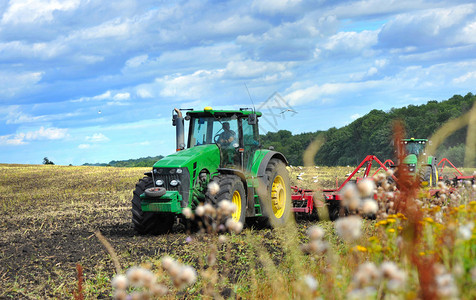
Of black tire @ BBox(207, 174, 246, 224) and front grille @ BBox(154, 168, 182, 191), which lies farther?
front grille @ BBox(154, 168, 182, 191)

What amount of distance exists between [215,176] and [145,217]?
1463 millimetres

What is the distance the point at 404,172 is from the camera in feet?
9.16

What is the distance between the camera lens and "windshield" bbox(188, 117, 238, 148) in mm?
10055

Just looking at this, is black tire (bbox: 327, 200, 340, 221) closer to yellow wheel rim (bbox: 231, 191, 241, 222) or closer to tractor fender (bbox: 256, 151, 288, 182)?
tractor fender (bbox: 256, 151, 288, 182)

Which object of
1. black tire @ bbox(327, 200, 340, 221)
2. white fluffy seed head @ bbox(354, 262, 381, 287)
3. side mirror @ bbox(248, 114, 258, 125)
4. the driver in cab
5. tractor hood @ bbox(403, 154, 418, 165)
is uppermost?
side mirror @ bbox(248, 114, 258, 125)

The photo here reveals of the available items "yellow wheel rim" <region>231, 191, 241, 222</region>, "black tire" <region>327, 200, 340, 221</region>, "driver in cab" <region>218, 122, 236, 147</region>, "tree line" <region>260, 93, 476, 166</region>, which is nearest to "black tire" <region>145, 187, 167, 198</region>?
"yellow wheel rim" <region>231, 191, 241, 222</region>

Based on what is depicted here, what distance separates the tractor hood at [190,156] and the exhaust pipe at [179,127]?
333 millimetres

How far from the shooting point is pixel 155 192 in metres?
8.73

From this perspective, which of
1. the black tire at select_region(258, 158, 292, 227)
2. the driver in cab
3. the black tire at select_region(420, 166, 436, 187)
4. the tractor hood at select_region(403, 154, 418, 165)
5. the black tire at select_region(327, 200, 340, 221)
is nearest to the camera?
the black tire at select_region(258, 158, 292, 227)

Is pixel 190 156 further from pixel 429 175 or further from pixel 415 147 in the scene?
pixel 415 147

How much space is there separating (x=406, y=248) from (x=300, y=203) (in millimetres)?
8160

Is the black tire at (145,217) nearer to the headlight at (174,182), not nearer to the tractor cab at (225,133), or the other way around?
the headlight at (174,182)

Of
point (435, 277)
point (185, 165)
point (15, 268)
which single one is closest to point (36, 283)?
point (15, 268)

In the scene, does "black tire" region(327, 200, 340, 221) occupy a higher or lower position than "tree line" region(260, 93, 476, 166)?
lower
